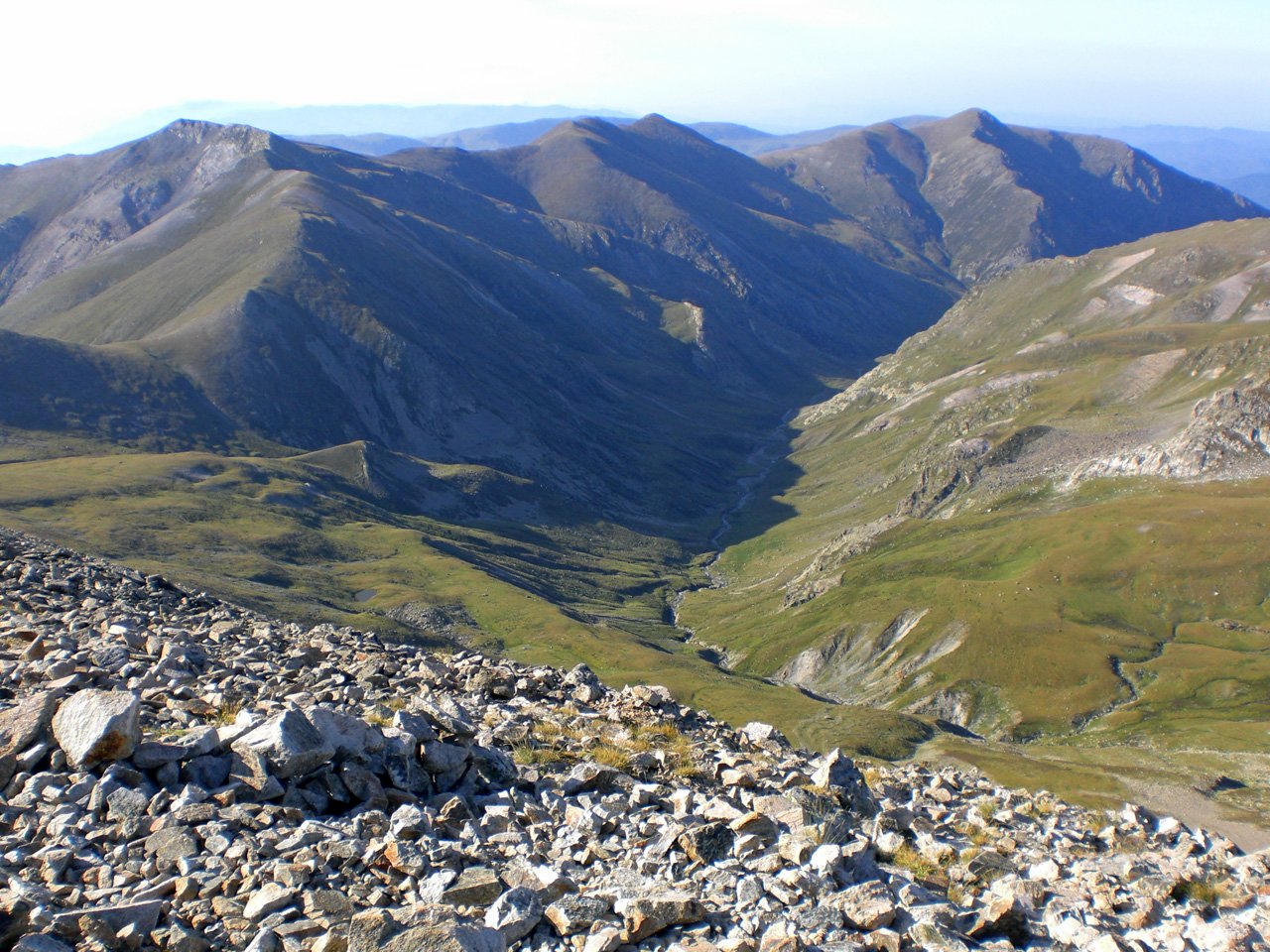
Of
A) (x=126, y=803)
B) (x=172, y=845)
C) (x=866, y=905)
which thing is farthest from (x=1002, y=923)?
(x=126, y=803)

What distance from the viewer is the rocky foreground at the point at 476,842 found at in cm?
1550

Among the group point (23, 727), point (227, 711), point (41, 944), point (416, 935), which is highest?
point (23, 727)

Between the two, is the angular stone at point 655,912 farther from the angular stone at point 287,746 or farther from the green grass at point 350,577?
the green grass at point 350,577

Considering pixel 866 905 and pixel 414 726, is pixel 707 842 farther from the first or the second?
pixel 414 726

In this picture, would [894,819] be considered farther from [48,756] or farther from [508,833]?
[48,756]

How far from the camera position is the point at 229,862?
16281 mm

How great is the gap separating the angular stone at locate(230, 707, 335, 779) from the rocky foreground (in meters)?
0.05

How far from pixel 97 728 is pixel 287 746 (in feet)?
12.4

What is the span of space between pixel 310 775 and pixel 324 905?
4565 millimetres

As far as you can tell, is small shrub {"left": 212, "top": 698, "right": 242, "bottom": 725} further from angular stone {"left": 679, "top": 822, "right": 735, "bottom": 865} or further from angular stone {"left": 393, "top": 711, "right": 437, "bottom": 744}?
angular stone {"left": 679, "top": 822, "right": 735, "bottom": 865}

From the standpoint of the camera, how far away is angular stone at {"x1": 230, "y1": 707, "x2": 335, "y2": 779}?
19.1 metres

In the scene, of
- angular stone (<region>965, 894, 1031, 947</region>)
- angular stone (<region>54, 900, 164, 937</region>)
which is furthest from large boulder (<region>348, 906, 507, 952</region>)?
angular stone (<region>965, 894, 1031, 947</region>)

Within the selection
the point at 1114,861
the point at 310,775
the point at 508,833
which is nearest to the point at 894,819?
the point at 1114,861

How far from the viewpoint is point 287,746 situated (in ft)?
63.2
